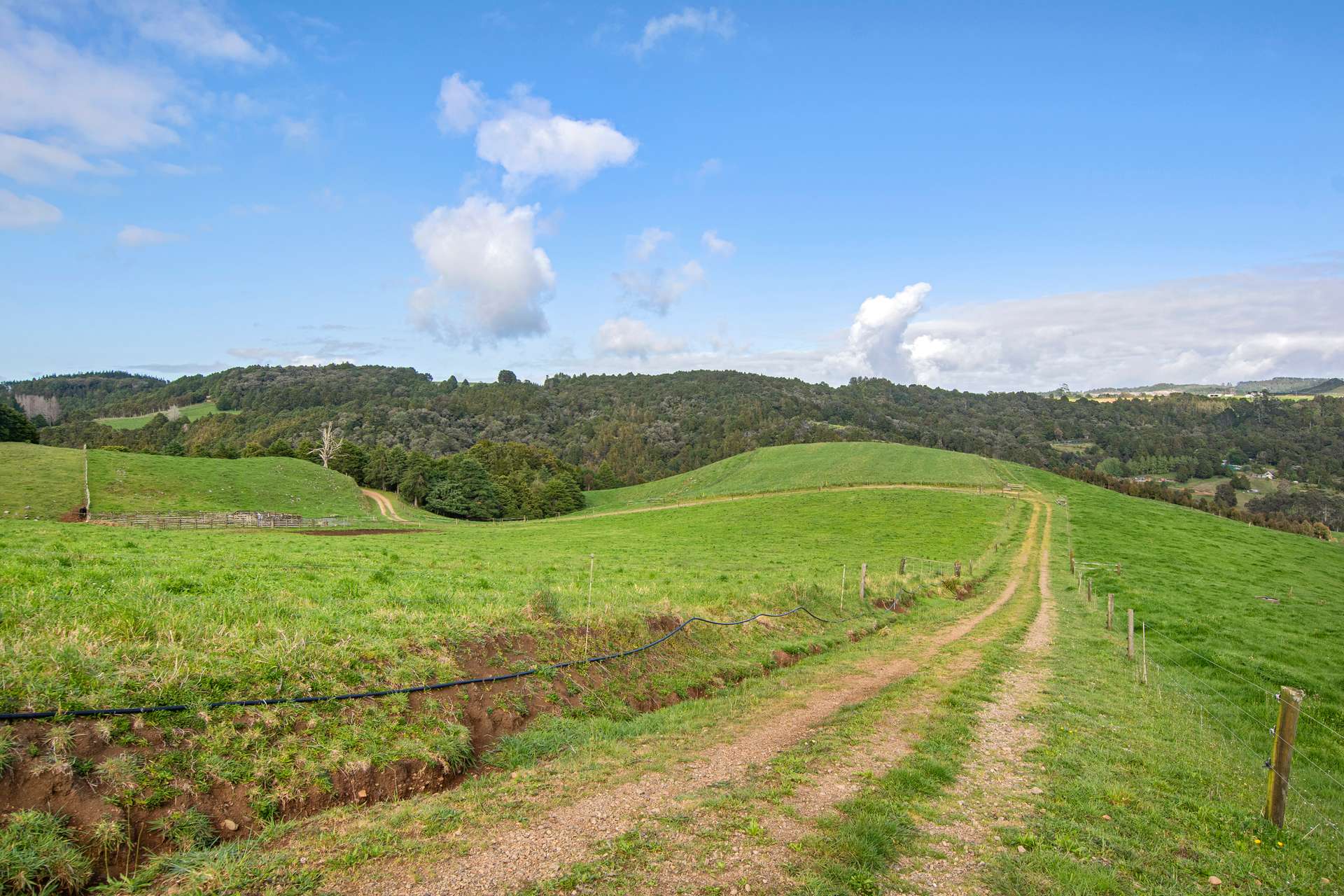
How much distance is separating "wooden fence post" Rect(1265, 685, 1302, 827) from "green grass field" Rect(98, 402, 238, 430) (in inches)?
7008

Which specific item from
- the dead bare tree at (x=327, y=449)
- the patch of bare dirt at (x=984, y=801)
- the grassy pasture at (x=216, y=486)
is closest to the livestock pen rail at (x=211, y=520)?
the grassy pasture at (x=216, y=486)

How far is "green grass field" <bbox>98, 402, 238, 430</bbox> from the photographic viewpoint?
142 meters

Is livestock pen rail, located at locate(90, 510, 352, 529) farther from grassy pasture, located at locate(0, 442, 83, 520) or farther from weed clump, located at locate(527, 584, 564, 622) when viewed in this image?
weed clump, located at locate(527, 584, 564, 622)

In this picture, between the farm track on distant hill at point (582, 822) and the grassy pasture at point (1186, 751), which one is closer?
the farm track on distant hill at point (582, 822)

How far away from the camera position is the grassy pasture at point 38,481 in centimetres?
4128

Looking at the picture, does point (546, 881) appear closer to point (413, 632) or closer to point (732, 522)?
point (413, 632)

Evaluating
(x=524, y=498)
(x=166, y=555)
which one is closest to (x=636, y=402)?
(x=524, y=498)

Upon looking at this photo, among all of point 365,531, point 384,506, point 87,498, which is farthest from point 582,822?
point 384,506

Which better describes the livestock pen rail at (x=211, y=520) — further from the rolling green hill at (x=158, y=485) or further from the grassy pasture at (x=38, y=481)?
the grassy pasture at (x=38, y=481)

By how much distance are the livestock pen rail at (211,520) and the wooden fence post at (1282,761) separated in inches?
1979

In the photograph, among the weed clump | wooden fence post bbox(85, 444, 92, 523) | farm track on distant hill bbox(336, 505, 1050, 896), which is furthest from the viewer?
wooden fence post bbox(85, 444, 92, 523)

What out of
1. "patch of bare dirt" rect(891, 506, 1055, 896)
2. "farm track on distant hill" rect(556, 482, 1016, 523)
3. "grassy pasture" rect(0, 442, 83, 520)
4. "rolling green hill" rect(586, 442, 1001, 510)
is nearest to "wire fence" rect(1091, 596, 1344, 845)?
"patch of bare dirt" rect(891, 506, 1055, 896)

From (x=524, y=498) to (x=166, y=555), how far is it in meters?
70.3

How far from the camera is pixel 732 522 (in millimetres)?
58000
